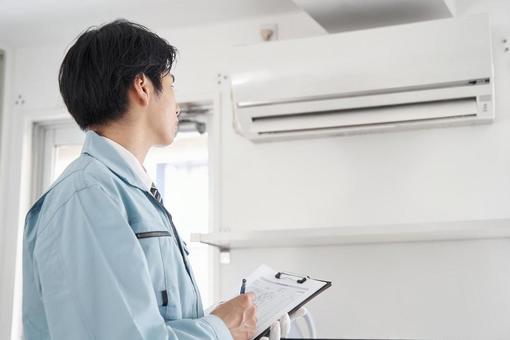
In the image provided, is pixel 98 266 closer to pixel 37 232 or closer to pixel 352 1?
pixel 37 232

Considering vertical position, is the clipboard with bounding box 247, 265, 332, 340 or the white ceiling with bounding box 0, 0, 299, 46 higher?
the white ceiling with bounding box 0, 0, 299, 46

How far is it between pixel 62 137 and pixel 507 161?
1.71 metres

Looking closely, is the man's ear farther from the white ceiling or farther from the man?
the white ceiling

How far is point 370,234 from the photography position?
1.88m

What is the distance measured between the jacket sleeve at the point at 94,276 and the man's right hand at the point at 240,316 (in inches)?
4.7

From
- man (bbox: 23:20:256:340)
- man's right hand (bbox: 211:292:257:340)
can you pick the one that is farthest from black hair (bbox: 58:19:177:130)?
man's right hand (bbox: 211:292:257:340)

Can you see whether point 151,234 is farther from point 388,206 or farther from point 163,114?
point 388,206

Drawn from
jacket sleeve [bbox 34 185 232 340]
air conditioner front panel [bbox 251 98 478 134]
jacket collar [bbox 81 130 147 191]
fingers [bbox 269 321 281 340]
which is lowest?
fingers [bbox 269 321 281 340]

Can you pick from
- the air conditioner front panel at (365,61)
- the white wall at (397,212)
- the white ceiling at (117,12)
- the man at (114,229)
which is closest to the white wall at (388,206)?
the white wall at (397,212)

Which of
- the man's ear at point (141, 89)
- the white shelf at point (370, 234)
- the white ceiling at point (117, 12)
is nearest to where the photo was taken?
the man's ear at point (141, 89)

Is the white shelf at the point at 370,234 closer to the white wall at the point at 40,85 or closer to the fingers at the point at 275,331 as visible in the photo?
the white wall at the point at 40,85

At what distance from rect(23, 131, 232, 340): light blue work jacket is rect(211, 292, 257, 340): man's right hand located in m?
0.03

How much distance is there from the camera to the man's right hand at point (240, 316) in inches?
42.1

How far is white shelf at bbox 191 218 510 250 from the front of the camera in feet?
5.83
